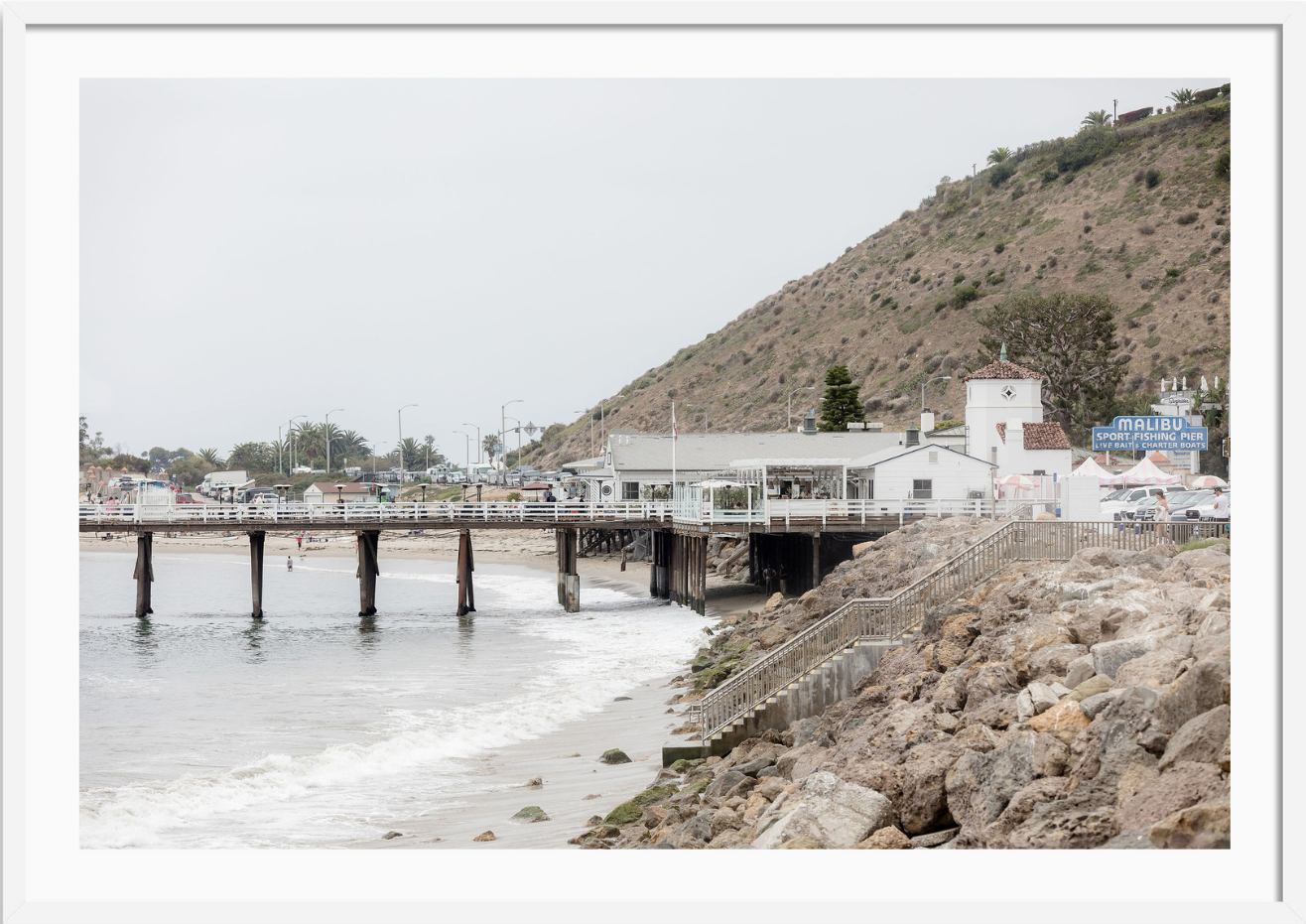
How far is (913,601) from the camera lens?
19281 mm

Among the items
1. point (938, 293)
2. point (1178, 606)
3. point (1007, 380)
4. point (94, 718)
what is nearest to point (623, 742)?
point (1178, 606)

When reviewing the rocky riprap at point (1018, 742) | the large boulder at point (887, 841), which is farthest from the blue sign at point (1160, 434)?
the large boulder at point (887, 841)

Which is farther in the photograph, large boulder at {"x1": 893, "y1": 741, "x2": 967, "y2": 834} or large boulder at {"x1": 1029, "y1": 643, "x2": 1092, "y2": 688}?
large boulder at {"x1": 1029, "y1": 643, "x2": 1092, "y2": 688}

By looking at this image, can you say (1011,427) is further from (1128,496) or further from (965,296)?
(965,296)

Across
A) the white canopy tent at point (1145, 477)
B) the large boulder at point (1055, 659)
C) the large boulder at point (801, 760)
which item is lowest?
the large boulder at point (801, 760)

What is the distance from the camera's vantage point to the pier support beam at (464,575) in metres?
44.2

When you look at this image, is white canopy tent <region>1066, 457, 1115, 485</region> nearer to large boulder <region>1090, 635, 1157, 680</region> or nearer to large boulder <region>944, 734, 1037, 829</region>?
large boulder <region>1090, 635, 1157, 680</region>

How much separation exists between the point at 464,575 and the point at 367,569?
12.9 ft

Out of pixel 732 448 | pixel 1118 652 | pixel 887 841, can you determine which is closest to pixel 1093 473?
pixel 1118 652

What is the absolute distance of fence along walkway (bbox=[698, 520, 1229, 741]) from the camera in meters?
18.2

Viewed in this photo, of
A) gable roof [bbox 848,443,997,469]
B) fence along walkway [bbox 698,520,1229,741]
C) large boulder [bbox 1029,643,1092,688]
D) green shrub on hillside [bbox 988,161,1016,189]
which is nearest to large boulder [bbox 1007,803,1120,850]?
large boulder [bbox 1029,643,1092,688]

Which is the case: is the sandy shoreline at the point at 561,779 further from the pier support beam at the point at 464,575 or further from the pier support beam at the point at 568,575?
the pier support beam at the point at 464,575

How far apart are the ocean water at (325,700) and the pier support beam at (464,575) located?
836 mm

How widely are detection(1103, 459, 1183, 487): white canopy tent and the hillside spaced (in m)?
36.6
